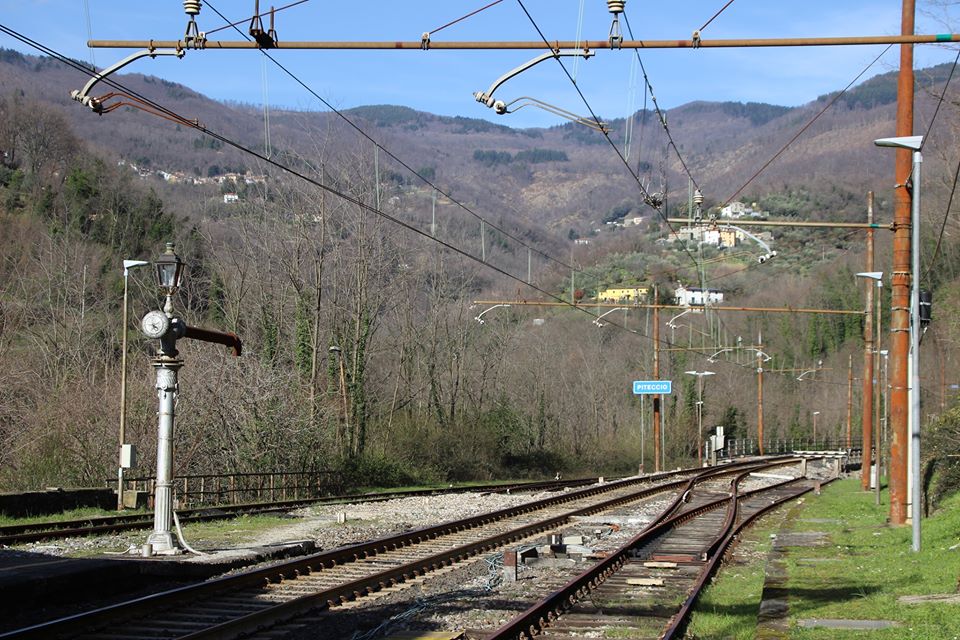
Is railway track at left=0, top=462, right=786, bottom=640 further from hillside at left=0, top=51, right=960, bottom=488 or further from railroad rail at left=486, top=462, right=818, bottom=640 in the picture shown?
hillside at left=0, top=51, right=960, bottom=488

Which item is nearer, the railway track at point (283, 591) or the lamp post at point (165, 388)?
the railway track at point (283, 591)

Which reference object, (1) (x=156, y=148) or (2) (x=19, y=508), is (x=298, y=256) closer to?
(2) (x=19, y=508)

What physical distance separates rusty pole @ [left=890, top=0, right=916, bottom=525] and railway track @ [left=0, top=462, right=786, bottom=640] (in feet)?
25.2

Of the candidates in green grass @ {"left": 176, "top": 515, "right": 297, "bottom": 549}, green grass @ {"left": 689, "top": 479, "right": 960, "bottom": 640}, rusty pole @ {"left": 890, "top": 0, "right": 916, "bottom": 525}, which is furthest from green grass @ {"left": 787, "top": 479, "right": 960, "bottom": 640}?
green grass @ {"left": 176, "top": 515, "right": 297, "bottom": 549}

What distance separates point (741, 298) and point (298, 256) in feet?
323

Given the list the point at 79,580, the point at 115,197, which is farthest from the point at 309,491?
the point at 115,197

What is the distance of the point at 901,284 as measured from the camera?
21.9m

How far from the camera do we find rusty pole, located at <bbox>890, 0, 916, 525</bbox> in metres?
21.9

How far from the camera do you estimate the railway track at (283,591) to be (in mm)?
11094

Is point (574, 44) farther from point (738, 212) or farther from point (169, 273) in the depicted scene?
point (738, 212)

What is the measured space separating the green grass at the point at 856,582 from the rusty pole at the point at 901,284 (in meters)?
1.04

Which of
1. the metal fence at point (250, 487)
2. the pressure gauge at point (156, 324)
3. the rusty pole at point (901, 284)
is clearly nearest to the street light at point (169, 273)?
the pressure gauge at point (156, 324)

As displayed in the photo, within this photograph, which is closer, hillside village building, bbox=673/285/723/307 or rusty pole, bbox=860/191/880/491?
rusty pole, bbox=860/191/880/491

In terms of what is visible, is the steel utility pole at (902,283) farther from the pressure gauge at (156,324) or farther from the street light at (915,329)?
the pressure gauge at (156,324)
